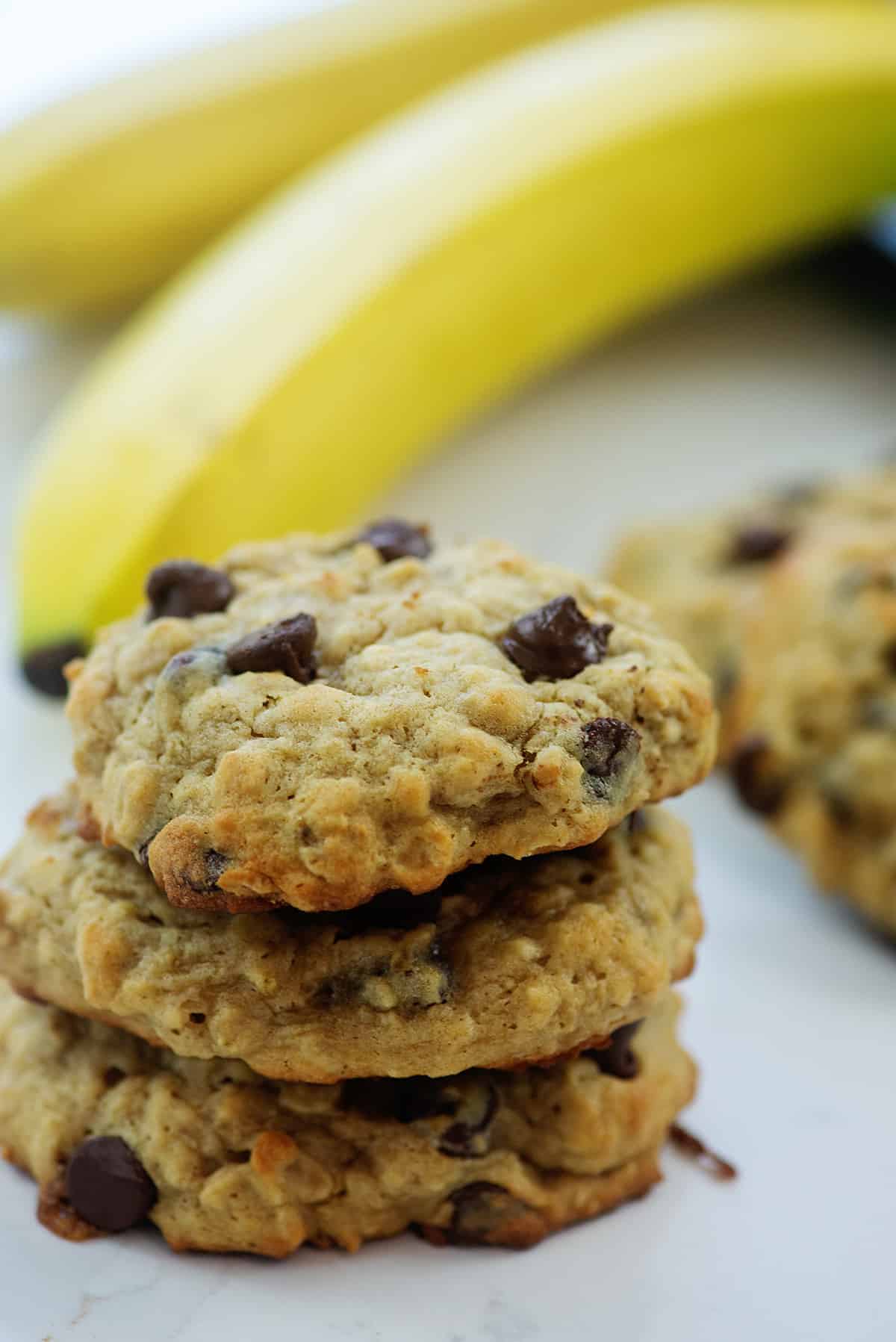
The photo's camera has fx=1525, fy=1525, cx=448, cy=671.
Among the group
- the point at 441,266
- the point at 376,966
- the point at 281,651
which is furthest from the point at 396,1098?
the point at 441,266

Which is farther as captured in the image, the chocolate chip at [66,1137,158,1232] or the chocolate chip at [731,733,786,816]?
the chocolate chip at [731,733,786,816]

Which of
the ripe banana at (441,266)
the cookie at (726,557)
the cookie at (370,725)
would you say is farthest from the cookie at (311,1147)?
the ripe banana at (441,266)

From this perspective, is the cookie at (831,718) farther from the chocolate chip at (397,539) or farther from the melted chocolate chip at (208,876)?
the melted chocolate chip at (208,876)

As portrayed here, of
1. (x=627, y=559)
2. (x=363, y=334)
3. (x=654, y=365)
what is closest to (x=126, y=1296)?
(x=627, y=559)

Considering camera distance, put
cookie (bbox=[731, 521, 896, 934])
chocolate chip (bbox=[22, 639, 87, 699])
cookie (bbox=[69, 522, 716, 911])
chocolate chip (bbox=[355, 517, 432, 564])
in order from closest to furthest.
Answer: cookie (bbox=[69, 522, 716, 911]) → chocolate chip (bbox=[355, 517, 432, 564]) → cookie (bbox=[731, 521, 896, 934]) → chocolate chip (bbox=[22, 639, 87, 699])

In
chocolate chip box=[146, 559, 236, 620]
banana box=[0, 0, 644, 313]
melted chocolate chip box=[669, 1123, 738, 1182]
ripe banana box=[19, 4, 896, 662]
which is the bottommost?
melted chocolate chip box=[669, 1123, 738, 1182]

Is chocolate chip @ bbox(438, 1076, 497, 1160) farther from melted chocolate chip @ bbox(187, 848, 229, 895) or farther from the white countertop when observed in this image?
melted chocolate chip @ bbox(187, 848, 229, 895)

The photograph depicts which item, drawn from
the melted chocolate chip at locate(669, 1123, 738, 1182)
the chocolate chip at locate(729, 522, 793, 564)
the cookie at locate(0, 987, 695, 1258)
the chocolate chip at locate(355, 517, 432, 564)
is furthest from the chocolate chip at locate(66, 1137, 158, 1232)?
the chocolate chip at locate(729, 522, 793, 564)
